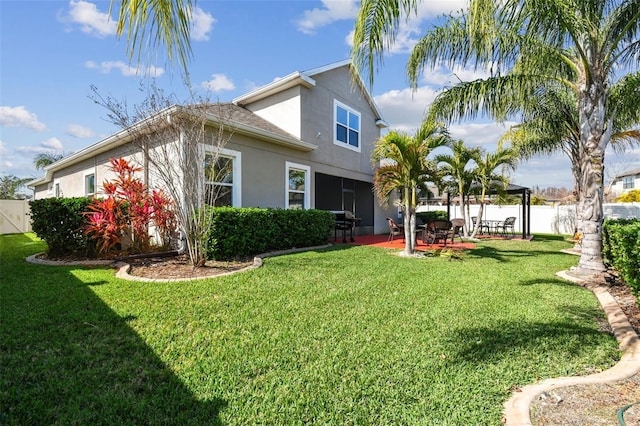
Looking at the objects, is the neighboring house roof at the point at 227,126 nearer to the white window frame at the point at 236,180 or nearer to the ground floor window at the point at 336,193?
the white window frame at the point at 236,180

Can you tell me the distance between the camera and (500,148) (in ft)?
49.6

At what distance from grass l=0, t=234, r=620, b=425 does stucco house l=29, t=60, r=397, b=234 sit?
15.9 feet

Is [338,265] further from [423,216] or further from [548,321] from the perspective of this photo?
[423,216]

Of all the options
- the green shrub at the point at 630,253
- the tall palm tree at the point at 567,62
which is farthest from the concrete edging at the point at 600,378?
the tall palm tree at the point at 567,62

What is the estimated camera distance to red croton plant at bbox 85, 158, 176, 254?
26.1ft

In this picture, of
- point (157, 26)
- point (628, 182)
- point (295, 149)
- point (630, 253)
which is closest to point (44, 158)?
point (295, 149)

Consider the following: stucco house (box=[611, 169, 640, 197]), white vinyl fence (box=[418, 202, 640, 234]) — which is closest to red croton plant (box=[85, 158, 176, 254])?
white vinyl fence (box=[418, 202, 640, 234])

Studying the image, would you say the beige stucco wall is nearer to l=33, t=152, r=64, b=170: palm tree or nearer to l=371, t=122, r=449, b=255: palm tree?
l=371, t=122, r=449, b=255: palm tree

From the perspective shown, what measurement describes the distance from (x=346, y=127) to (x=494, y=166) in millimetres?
7295

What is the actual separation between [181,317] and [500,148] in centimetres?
1589

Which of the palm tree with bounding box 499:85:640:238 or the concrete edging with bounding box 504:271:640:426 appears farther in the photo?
the palm tree with bounding box 499:85:640:238

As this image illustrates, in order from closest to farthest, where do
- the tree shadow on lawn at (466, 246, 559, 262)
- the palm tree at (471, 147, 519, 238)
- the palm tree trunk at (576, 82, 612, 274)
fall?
the palm tree trunk at (576, 82, 612, 274) < the tree shadow on lawn at (466, 246, 559, 262) < the palm tree at (471, 147, 519, 238)

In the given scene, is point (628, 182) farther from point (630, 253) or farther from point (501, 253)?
point (630, 253)

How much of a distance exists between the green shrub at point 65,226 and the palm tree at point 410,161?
870 cm
